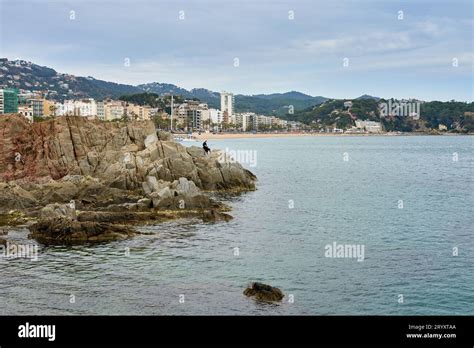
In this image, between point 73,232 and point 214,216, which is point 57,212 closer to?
point 73,232

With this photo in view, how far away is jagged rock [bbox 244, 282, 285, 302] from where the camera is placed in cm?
2305

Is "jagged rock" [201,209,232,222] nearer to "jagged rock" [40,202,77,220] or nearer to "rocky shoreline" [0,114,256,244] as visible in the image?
"rocky shoreline" [0,114,256,244]

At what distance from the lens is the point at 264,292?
76.4 ft

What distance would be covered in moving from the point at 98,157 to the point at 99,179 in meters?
4.43

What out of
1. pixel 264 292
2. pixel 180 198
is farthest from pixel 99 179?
pixel 264 292

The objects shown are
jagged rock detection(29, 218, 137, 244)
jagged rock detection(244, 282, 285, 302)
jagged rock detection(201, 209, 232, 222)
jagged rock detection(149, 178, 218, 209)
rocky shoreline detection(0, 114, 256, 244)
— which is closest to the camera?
jagged rock detection(244, 282, 285, 302)

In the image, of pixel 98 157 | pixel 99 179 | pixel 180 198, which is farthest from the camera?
pixel 98 157

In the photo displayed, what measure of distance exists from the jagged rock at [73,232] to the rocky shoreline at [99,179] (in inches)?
2.3

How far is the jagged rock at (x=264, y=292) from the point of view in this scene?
23.0 metres

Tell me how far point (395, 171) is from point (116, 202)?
58.2m

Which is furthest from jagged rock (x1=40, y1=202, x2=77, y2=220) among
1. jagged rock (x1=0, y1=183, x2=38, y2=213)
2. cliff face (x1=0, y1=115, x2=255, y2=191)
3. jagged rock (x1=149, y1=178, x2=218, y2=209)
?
cliff face (x1=0, y1=115, x2=255, y2=191)

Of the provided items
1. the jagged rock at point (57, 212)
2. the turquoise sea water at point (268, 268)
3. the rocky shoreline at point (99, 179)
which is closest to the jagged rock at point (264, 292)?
the turquoise sea water at point (268, 268)

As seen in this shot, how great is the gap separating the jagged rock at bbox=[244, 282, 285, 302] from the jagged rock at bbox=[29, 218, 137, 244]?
1217 centimetres
